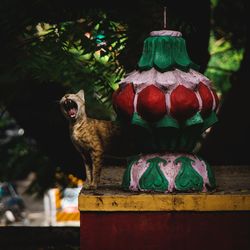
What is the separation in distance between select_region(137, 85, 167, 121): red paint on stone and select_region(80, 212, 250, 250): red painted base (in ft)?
1.70

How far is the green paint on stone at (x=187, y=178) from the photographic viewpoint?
153 inches

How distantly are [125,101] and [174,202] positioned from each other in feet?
2.02

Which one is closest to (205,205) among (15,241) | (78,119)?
(78,119)

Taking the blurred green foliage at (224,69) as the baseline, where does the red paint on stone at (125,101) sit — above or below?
above

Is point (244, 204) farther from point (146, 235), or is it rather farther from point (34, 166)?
point (34, 166)

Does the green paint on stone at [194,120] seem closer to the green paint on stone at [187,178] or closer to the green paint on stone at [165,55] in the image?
the green paint on stone at [187,178]

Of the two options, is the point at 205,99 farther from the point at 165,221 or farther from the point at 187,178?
the point at 165,221

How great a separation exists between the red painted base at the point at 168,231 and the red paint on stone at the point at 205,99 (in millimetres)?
570

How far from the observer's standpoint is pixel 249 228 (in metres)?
3.74

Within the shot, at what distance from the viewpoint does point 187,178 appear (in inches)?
154

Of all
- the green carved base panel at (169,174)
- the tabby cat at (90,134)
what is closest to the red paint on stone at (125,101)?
the tabby cat at (90,134)

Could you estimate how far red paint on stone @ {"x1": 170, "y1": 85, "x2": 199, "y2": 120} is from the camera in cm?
386

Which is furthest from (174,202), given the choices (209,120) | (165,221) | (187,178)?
(209,120)

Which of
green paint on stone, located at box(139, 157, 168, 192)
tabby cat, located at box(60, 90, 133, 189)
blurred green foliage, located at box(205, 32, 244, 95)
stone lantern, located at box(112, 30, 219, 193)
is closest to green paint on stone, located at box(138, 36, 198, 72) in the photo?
stone lantern, located at box(112, 30, 219, 193)
